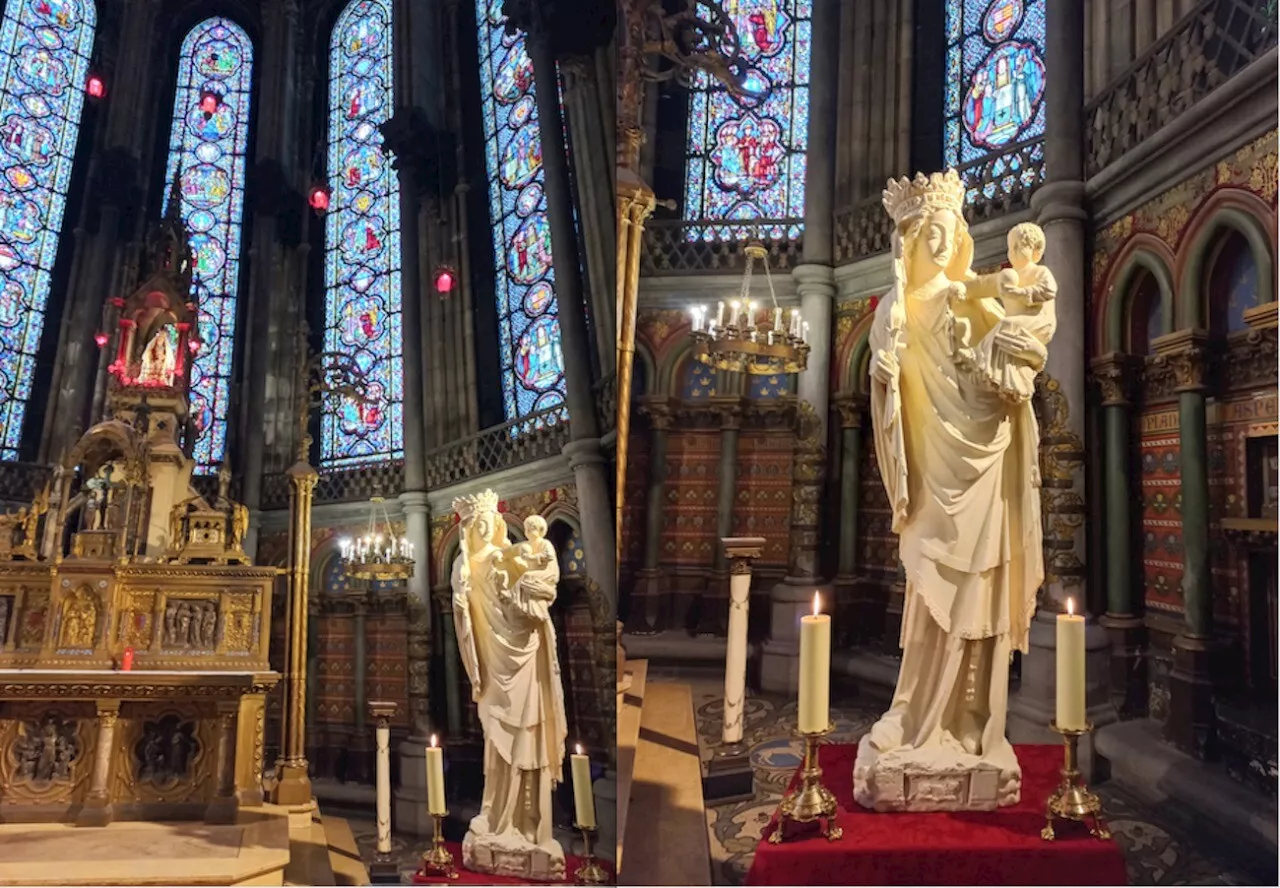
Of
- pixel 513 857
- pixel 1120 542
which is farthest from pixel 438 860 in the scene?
pixel 1120 542

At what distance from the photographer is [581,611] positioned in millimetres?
2477

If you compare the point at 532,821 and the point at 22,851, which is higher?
the point at 532,821

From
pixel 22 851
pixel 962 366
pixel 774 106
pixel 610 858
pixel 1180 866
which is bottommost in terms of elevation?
pixel 22 851

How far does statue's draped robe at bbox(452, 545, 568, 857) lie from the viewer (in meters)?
2.51

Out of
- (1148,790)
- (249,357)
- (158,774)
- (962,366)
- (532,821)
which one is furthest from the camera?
(249,357)

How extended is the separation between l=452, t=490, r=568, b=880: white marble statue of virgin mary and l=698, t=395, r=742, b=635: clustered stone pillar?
496 millimetres

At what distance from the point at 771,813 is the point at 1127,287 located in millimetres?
1615

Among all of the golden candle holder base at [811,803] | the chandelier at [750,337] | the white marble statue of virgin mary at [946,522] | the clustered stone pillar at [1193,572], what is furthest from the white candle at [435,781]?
the clustered stone pillar at [1193,572]

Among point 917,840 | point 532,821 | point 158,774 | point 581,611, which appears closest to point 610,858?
point 532,821

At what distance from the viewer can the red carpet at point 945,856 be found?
1881 millimetres

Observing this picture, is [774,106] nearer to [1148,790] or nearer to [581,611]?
[581,611]

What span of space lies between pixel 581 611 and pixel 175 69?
2.96 m

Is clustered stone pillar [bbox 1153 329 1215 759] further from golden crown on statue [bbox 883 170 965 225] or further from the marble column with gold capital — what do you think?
the marble column with gold capital

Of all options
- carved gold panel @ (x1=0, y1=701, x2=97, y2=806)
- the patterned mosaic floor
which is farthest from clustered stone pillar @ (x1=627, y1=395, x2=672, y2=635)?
Result: carved gold panel @ (x1=0, y1=701, x2=97, y2=806)
